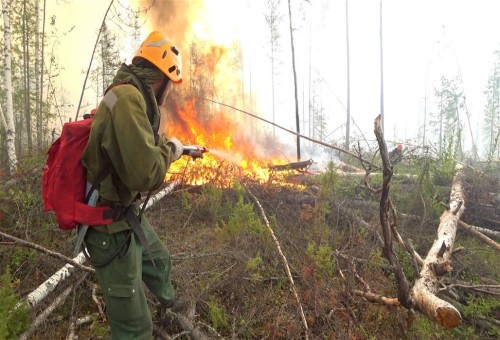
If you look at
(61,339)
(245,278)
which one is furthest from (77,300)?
(245,278)

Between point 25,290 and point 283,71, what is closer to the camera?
point 25,290

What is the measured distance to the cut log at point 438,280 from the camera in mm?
2520

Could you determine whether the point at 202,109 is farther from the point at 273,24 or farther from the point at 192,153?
the point at 273,24

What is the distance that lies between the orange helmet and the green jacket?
0.40 meters

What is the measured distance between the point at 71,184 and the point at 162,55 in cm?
123

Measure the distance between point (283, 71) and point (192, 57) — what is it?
28.4 m

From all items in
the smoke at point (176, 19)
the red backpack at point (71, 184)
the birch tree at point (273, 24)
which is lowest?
the red backpack at point (71, 184)

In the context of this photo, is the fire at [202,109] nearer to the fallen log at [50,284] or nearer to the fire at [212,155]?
the fire at [212,155]

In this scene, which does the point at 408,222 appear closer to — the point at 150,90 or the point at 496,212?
the point at 496,212

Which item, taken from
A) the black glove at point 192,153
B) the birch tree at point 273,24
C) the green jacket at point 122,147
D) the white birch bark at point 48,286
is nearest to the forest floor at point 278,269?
the white birch bark at point 48,286

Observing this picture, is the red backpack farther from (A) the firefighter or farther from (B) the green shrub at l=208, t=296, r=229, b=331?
(B) the green shrub at l=208, t=296, r=229, b=331

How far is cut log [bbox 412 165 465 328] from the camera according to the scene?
2.52 m

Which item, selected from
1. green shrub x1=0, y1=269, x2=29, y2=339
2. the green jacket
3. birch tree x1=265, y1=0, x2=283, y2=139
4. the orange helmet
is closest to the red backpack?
the green jacket

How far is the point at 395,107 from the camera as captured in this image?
10325 centimetres
